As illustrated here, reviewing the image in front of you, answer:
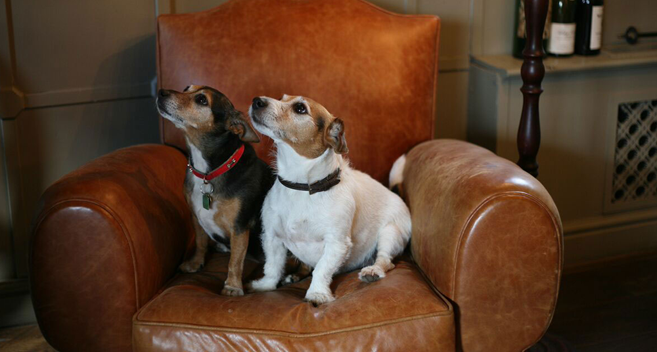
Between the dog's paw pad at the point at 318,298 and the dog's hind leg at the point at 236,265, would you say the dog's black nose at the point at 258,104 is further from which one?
the dog's paw pad at the point at 318,298

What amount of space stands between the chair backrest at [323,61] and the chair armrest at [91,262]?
611mm

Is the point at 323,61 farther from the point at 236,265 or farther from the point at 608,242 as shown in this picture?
the point at 608,242

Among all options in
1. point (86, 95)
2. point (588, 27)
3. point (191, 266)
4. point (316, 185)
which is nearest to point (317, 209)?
point (316, 185)

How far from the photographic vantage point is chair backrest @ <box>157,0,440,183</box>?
7.07ft

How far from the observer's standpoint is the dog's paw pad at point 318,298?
1.67m

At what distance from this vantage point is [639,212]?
2.94 metres

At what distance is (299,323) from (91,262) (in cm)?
52

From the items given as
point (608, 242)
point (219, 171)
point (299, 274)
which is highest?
point (219, 171)

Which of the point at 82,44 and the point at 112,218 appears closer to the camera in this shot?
the point at 112,218

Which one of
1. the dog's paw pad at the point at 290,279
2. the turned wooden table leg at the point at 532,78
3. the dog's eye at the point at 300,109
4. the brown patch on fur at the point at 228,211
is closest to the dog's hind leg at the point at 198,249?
the brown patch on fur at the point at 228,211

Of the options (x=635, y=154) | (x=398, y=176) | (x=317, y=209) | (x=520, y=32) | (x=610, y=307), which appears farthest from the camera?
(x=635, y=154)

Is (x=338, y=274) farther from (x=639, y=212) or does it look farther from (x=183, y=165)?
(x=639, y=212)

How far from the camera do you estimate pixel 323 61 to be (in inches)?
85.8

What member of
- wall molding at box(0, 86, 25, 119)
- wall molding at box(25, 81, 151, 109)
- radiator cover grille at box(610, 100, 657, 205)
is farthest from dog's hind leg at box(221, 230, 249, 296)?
radiator cover grille at box(610, 100, 657, 205)
